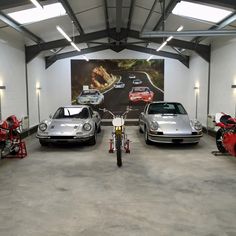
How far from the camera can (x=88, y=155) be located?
6609 mm

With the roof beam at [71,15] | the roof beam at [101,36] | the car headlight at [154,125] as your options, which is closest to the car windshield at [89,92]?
the roof beam at [101,36]

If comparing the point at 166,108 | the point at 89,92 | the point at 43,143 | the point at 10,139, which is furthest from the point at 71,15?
the point at 89,92

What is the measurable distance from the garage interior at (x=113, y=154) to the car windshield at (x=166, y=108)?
3.59 ft

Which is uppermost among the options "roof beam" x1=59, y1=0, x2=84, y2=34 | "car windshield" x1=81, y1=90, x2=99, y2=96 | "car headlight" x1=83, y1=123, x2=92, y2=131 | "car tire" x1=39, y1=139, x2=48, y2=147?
"roof beam" x1=59, y1=0, x2=84, y2=34

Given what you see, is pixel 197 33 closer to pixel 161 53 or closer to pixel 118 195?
pixel 118 195

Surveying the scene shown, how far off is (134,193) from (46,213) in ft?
4.33

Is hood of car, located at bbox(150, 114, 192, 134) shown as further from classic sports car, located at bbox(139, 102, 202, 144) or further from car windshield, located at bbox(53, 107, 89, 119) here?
car windshield, located at bbox(53, 107, 89, 119)

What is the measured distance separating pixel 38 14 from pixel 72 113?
2897 millimetres

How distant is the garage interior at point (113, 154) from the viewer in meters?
3.24

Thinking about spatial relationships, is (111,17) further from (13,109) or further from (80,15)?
(13,109)

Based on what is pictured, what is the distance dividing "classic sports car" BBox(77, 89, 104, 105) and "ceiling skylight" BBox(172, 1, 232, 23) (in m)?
6.46

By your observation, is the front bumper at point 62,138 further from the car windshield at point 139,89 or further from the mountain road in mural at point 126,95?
the car windshield at point 139,89

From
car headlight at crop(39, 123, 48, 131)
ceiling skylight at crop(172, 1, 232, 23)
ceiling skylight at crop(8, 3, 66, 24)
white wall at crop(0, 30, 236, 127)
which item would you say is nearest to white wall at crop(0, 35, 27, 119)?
white wall at crop(0, 30, 236, 127)

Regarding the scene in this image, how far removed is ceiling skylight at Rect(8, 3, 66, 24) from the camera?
261 inches
